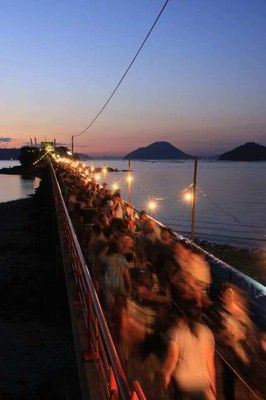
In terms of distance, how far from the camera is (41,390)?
867 centimetres

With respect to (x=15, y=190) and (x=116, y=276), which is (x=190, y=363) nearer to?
(x=116, y=276)

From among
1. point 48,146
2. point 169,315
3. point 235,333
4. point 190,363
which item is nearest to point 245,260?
point 235,333

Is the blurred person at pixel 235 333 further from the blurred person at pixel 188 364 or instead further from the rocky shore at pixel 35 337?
the rocky shore at pixel 35 337

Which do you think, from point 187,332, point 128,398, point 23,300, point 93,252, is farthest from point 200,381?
point 23,300

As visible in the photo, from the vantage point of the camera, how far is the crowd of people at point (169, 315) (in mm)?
4578

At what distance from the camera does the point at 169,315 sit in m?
5.05

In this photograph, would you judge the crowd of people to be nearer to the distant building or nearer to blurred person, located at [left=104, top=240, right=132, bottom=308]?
blurred person, located at [left=104, top=240, right=132, bottom=308]

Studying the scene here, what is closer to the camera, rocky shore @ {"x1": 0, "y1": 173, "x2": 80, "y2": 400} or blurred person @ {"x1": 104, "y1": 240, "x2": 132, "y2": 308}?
blurred person @ {"x1": 104, "y1": 240, "x2": 132, "y2": 308}

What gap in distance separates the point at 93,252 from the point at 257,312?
3646 mm

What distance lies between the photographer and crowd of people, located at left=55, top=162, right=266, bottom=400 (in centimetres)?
458

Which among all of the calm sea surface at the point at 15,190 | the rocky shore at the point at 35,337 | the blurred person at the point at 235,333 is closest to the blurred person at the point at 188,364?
the blurred person at the point at 235,333

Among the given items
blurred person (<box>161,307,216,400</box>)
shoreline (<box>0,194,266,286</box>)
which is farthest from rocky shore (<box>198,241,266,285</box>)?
blurred person (<box>161,307,216,400</box>)

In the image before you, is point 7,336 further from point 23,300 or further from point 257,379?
point 257,379

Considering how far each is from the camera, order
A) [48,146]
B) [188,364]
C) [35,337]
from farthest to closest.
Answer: [48,146]
[35,337]
[188,364]
